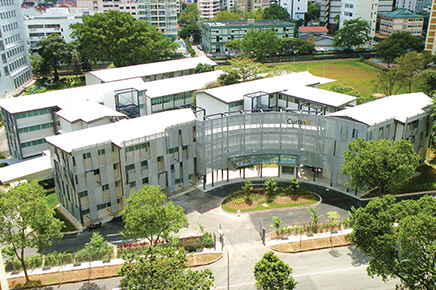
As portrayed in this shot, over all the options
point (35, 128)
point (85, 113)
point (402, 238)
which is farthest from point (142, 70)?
point (402, 238)

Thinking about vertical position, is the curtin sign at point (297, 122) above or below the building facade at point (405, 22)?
below

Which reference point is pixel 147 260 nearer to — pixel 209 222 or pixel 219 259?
pixel 219 259

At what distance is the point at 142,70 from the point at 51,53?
28.8 meters

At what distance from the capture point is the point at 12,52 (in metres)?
108

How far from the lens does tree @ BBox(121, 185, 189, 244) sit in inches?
1551

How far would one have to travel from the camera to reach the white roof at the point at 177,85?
79562 millimetres

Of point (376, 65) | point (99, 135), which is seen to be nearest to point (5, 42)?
point (99, 135)

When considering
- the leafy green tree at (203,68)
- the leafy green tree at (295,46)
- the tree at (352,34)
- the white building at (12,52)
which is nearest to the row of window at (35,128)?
the white building at (12,52)

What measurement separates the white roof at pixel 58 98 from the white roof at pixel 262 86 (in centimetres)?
1897

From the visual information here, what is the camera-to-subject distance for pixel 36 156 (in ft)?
224

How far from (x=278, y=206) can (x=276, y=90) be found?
27.1 meters

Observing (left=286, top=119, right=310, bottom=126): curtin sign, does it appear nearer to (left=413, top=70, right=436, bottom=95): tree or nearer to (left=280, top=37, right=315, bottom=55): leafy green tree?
(left=413, top=70, right=436, bottom=95): tree

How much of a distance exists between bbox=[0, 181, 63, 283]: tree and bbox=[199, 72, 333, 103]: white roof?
36.9 meters

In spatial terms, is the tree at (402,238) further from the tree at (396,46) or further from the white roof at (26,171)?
the tree at (396,46)
